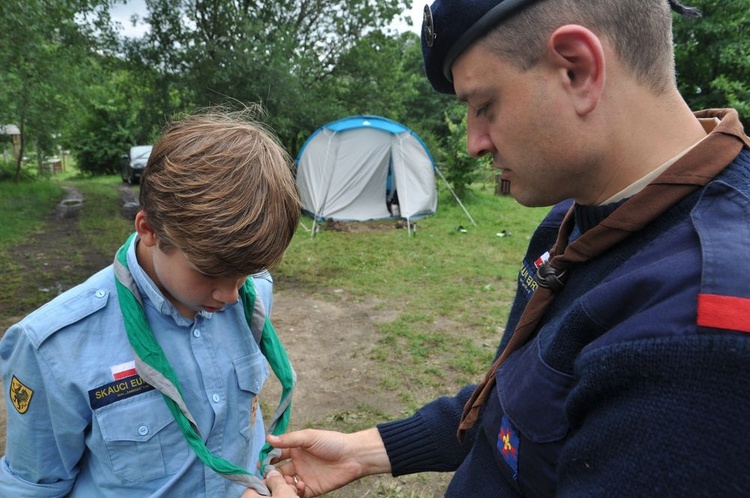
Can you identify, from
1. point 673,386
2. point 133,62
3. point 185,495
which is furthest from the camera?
point 133,62

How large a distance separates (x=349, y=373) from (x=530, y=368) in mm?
3768

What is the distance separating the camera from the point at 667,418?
72cm

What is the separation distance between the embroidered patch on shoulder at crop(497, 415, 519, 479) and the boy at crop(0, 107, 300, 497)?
32.0 inches

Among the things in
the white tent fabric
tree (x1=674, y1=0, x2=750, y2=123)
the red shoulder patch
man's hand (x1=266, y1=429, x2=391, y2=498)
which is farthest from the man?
tree (x1=674, y1=0, x2=750, y2=123)

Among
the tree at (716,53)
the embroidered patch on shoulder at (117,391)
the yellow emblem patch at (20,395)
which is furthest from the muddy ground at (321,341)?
the tree at (716,53)

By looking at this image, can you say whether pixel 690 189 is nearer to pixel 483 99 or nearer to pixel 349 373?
pixel 483 99

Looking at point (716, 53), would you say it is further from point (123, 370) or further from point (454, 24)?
point (123, 370)

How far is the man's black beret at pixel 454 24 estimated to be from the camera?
0.98m

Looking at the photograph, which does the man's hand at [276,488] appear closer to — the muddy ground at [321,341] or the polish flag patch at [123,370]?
the polish flag patch at [123,370]

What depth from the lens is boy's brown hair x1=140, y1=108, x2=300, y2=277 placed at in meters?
1.41

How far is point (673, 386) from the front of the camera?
0.72m

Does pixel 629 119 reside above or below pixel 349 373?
above

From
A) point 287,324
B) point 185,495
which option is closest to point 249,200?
point 185,495

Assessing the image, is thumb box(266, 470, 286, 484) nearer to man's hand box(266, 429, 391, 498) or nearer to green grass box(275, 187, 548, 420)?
man's hand box(266, 429, 391, 498)
